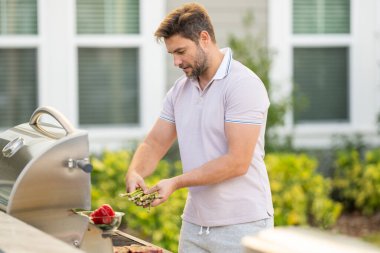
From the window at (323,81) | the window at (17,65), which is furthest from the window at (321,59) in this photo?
the window at (17,65)

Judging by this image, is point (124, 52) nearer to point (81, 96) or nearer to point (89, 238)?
point (81, 96)

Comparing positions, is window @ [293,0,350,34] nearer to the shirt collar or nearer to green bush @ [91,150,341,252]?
green bush @ [91,150,341,252]

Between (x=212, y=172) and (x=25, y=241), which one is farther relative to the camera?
(x=212, y=172)

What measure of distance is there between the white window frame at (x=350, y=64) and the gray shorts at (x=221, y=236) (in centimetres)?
530

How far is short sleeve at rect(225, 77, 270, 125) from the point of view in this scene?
3.63 metres

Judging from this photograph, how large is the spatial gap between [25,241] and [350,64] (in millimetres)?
7138

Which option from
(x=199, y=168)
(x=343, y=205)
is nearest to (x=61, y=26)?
(x=343, y=205)

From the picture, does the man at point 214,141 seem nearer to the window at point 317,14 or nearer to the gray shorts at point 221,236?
the gray shorts at point 221,236

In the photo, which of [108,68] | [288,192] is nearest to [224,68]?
[288,192]

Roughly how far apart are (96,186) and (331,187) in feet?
7.58

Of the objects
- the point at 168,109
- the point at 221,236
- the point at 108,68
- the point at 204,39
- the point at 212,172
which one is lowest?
the point at 221,236

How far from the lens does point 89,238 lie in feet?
11.0

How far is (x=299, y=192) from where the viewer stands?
314 inches

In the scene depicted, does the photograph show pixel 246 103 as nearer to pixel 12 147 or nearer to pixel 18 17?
pixel 12 147
